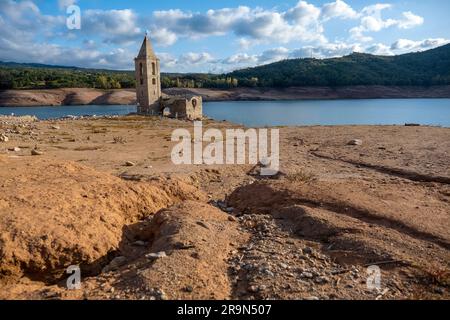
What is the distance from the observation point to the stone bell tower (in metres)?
50.0

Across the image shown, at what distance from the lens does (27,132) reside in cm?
2252

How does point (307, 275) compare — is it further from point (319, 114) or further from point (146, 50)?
point (319, 114)

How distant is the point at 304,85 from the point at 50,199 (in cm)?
10501

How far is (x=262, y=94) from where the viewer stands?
104250 millimetres

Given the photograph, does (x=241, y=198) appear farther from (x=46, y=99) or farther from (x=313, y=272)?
(x=46, y=99)

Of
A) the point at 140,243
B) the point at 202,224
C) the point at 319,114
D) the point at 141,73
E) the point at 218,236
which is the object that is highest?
the point at 141,73

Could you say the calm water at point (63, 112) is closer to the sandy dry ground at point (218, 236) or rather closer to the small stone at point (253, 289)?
the sandy dry ground at point (218, 236)

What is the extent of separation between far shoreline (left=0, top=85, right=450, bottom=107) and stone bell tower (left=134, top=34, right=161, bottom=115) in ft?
112

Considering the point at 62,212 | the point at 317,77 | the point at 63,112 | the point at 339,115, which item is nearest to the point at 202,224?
the point at 62,212

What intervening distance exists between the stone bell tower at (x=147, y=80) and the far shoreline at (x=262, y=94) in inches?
1348

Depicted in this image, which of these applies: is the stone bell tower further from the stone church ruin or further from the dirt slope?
the dirt slope

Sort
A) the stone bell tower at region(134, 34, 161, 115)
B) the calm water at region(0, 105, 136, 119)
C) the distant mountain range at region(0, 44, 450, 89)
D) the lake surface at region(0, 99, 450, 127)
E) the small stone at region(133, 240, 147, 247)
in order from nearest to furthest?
the small stone at region(133, 240, 147, 247) < the lake surface at region(0, 99, 450, 127) < the stone bell tower at region(134, 34, 161, 115) < the calm water at region(0, 105, 136, 119) < the distant mountain range at region(0, 44, 450, 89)

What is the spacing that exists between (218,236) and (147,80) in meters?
45.8

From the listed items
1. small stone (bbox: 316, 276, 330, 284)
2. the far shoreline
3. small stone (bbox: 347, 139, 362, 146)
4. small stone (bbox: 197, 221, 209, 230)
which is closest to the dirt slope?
small stone (bbox: 197, 221, 209, 230)
